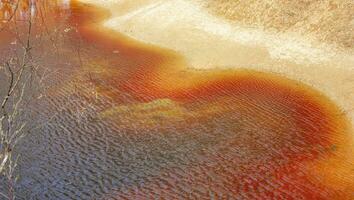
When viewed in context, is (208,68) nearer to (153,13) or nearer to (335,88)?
(335,88)

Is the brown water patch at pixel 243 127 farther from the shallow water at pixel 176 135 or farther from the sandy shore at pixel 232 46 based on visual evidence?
the sandy shore at pixel 232 46

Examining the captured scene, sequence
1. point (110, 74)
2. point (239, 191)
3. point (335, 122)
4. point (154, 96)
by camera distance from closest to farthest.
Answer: point (239, 191) → point (335, 122) → point (154, 96) → point (110, 74)

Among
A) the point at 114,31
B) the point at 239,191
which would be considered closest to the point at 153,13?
the point at 114,31

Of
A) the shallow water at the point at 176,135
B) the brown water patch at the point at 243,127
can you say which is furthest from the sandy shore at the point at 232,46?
the shallow water at the point at 176,135

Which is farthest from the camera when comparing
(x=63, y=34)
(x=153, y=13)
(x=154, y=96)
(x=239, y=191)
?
(x=153, y=13)


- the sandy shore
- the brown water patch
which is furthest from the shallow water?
the sandy shore

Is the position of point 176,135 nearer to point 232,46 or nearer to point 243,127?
point 243,127

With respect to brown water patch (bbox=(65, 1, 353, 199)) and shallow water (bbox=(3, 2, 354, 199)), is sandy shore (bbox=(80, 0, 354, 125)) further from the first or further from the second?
shallow water (bbox=(3, 2, 354, 199))

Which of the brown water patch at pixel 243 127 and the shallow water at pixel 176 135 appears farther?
the brown water patch at pixel 243 127

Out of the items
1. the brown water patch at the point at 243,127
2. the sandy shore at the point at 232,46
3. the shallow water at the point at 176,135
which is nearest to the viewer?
the shallow water at the point at 176,135

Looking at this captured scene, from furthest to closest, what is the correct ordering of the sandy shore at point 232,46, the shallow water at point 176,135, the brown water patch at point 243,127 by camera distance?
the sandy shore at point 232,46, the brown water patch at point 243,127, the shallow water at point 176,135
